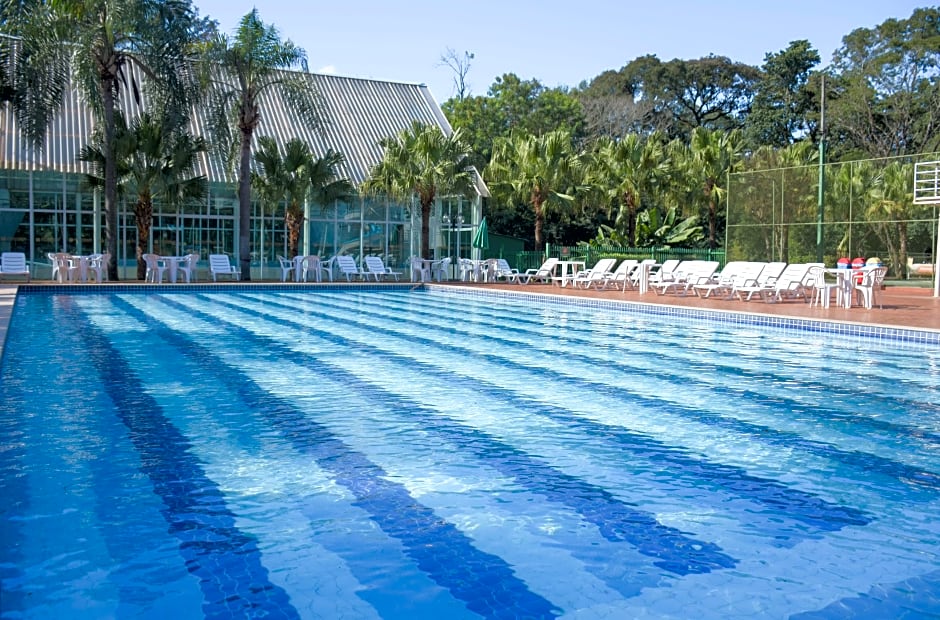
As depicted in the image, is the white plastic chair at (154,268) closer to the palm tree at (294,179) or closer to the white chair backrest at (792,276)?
the palm tree at (294,179)

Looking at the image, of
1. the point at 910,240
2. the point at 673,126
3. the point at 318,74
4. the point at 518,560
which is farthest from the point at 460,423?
the point at 673,126

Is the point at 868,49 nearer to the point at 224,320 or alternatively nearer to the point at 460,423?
the point at 224,320

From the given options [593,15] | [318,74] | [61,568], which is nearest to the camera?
[61,568]

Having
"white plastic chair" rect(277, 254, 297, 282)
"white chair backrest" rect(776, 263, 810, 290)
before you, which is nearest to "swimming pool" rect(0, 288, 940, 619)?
"white chair backrest" rect(776, 263, 810, 290)

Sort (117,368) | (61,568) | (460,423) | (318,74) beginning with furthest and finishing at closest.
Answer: (318,74) < (117,368) < (460,423) < (61,568)

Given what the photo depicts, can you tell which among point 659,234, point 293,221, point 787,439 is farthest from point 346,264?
point 787,439

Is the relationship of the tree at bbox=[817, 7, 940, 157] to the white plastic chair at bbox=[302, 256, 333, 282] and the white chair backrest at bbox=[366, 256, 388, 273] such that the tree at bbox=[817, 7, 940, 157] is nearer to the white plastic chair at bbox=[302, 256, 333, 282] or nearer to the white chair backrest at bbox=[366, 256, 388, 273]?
the white chair backrest at bbox=[366, 256, 388, 273]

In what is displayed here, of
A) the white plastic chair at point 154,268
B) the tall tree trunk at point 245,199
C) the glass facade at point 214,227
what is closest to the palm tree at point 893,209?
the glass facade at point 214,227

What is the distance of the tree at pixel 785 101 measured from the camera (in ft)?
143

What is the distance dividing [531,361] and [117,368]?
4.28m

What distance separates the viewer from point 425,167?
81.8ft

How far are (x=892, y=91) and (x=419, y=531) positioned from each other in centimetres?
4263

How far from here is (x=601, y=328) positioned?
13.2 m

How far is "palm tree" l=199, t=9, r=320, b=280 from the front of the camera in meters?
21.5
